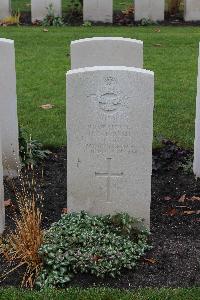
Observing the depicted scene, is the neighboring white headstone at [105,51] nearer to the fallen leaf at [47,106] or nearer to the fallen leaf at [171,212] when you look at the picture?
the fallen leaf at [171,212]

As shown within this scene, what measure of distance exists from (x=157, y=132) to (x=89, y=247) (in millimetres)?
3040

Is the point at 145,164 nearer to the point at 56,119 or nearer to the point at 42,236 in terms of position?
the point at 42,236

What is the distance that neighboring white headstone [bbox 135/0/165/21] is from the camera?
1471 centimetres

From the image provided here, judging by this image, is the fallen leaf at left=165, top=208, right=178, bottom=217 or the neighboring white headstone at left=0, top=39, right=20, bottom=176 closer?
the fallen leaf at left=165, top=208, right=178, bottom=217

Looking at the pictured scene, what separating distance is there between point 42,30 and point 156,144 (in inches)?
267

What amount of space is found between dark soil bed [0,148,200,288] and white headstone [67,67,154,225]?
31 centimetres

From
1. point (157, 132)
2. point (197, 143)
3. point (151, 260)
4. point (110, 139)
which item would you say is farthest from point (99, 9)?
point (151, 260)

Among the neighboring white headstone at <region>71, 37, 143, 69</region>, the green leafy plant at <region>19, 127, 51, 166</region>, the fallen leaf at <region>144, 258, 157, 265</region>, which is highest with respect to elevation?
the neighboring white headstone at <region>71, 37, 143, 69</region>

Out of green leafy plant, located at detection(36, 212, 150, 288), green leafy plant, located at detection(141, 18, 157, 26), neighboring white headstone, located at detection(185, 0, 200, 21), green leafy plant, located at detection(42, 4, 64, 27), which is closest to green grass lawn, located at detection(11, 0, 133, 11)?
green leafy plant, located at detection(42, 4, 64, 27)

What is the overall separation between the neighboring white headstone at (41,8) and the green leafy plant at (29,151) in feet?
25.5

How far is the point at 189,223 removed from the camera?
573 centimetres

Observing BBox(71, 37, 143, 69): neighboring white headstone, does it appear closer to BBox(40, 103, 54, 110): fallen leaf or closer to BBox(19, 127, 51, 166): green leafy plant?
BBox(19, 127, 51, 166): green leafy plant

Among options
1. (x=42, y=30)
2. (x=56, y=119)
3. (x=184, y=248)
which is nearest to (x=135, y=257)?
(x=184, y=248)

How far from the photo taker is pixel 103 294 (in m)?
4.59
